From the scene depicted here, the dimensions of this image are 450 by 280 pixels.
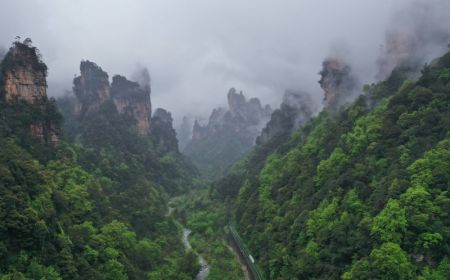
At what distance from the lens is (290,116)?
160625mm

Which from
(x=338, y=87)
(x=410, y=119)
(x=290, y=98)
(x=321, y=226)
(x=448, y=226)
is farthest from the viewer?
(x=290, y=98)

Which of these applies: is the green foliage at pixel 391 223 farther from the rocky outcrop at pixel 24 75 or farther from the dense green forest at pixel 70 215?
the rocky outcrop at pixel 24 75

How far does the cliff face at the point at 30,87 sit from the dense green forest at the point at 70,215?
0.26 metres

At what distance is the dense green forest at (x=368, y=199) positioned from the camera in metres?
41.9

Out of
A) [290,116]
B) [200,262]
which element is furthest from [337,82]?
[200,262]

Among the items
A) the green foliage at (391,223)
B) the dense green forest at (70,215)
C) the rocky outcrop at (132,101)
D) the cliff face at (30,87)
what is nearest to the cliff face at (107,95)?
the rocky outcrop at (132,101)

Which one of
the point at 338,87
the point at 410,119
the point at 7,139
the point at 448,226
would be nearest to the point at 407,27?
the point at 338,87

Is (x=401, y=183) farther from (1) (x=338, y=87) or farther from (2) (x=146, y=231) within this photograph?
(1) (x=338, y=87)

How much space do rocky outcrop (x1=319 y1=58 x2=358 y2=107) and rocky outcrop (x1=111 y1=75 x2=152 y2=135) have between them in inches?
3129

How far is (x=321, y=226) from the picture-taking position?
184 feet

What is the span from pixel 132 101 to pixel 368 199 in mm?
150719

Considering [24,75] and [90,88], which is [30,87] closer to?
[24,75]

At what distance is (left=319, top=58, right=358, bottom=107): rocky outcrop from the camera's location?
13288 cm

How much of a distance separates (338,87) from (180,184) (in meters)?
58.9
